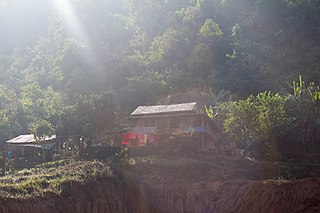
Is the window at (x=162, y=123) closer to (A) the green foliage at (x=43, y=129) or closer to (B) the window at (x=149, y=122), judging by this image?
(B) the window at (x=149, y=122)

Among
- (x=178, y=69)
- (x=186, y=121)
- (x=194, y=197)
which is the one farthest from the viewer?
(x=178, y=69)

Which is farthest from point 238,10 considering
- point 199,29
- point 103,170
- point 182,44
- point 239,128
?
point 103,170

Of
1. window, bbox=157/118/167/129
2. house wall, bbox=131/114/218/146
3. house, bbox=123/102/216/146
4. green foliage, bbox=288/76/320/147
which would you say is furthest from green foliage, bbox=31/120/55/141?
green foliage, bbox=288/76/320/147

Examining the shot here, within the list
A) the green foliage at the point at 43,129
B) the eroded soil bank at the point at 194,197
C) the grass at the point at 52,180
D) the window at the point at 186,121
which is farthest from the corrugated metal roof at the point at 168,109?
the grass at the point at 52,180

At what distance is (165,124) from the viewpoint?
30.5 m

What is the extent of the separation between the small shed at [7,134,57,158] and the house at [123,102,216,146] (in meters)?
6.23

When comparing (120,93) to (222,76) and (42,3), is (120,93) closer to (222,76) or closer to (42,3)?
(222,76)

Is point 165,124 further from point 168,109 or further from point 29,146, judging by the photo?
point 29,146

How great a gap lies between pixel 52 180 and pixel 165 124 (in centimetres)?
1361

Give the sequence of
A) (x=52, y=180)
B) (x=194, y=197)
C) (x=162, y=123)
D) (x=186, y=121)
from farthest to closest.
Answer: (x=162, y=123), (x=186, y=121), (x=194, y=197), (x=52, y=180)

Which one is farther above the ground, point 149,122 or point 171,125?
point 149,122

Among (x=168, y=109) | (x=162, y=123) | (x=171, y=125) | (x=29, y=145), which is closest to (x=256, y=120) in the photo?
(x=171, y=125)

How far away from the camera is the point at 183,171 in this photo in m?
23.5

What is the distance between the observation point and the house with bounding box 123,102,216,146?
95.2 ft
